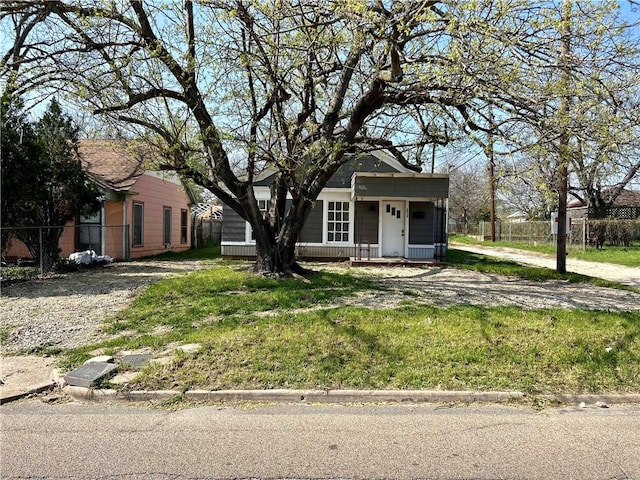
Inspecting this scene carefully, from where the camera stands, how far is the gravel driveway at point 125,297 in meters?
7.14

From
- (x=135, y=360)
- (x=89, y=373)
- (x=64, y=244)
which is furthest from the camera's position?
(x=64, y=244)

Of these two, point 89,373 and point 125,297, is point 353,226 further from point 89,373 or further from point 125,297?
point 89,373

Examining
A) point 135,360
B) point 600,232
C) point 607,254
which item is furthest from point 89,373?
point 600,232

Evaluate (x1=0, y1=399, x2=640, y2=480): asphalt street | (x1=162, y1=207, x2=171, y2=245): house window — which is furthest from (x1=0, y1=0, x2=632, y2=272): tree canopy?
(x1=162, y1=207, x2=171, y2=245): house window

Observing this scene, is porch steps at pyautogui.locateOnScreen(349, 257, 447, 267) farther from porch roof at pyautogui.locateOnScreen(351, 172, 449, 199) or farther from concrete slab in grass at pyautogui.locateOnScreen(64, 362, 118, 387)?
concrete slab in grass at pyautogui.locateOnScreen(64, 362, 118, 387)

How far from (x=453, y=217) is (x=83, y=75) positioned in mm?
55099

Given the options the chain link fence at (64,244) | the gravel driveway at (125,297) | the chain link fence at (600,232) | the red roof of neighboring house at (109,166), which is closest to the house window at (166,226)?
the red roof of neighboring house at (109,166)

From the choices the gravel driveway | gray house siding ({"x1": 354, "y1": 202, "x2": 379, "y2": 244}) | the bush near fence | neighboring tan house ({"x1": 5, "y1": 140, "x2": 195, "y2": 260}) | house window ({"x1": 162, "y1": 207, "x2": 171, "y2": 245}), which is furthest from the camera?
house window ({"x1": 162, "y1": 207, "x2": 171, "y2": 245})

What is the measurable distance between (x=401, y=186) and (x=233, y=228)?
20.5 ft

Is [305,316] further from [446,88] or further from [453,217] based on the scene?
[453,217]

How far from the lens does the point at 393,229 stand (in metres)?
17.5

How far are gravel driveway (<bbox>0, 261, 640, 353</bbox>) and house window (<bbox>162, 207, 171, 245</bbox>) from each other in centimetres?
852

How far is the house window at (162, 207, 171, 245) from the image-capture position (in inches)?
853

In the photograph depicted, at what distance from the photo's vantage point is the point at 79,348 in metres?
→ 6.24
